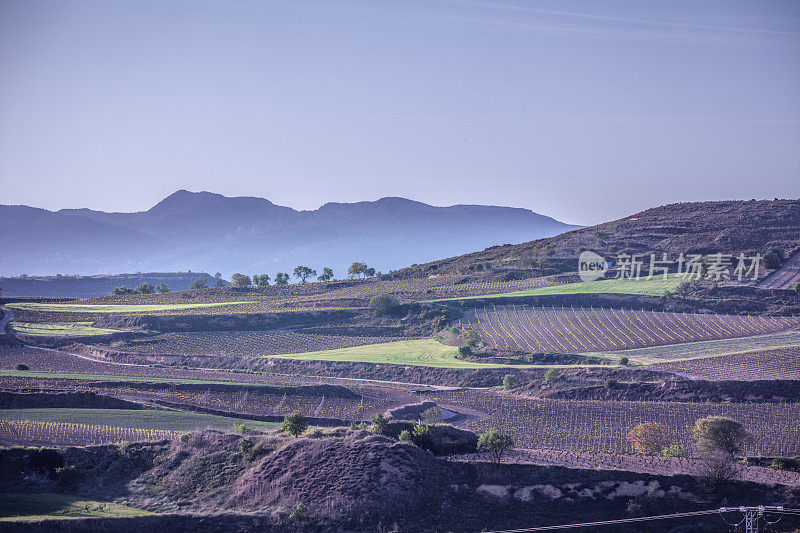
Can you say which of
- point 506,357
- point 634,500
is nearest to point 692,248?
point 506,357

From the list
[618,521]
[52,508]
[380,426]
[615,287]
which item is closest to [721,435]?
[618,521]

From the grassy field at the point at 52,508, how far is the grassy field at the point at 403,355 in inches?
1930

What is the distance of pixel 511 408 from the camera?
206 feet

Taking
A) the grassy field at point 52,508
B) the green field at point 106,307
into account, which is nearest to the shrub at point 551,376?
the grassy field at point 52,508

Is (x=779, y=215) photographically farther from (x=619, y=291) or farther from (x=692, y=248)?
(x=619, y=291)

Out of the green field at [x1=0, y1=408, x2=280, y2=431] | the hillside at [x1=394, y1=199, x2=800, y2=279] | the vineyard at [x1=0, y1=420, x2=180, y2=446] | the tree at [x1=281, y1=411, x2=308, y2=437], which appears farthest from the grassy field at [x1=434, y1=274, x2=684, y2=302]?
the tree at [x1=281, y1=411, x2=308, y2=437]

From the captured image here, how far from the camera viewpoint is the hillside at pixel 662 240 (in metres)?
132

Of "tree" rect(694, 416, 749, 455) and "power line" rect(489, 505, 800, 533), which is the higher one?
"tree" rect(694, 416, 749, 455)

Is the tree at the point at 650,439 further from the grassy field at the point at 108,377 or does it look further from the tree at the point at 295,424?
the grassy field at the point at 108,377

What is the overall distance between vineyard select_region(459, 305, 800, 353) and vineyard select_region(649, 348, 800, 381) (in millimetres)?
10656

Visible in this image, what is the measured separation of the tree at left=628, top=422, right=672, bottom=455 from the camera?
45312 millimetres

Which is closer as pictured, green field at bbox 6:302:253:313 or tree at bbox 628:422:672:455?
tree at bbox 628:422:672:455

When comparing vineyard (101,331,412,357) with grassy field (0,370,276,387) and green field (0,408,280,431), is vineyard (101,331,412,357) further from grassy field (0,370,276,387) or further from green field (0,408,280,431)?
green field (0,408,280,431)

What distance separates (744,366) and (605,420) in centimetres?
2081
